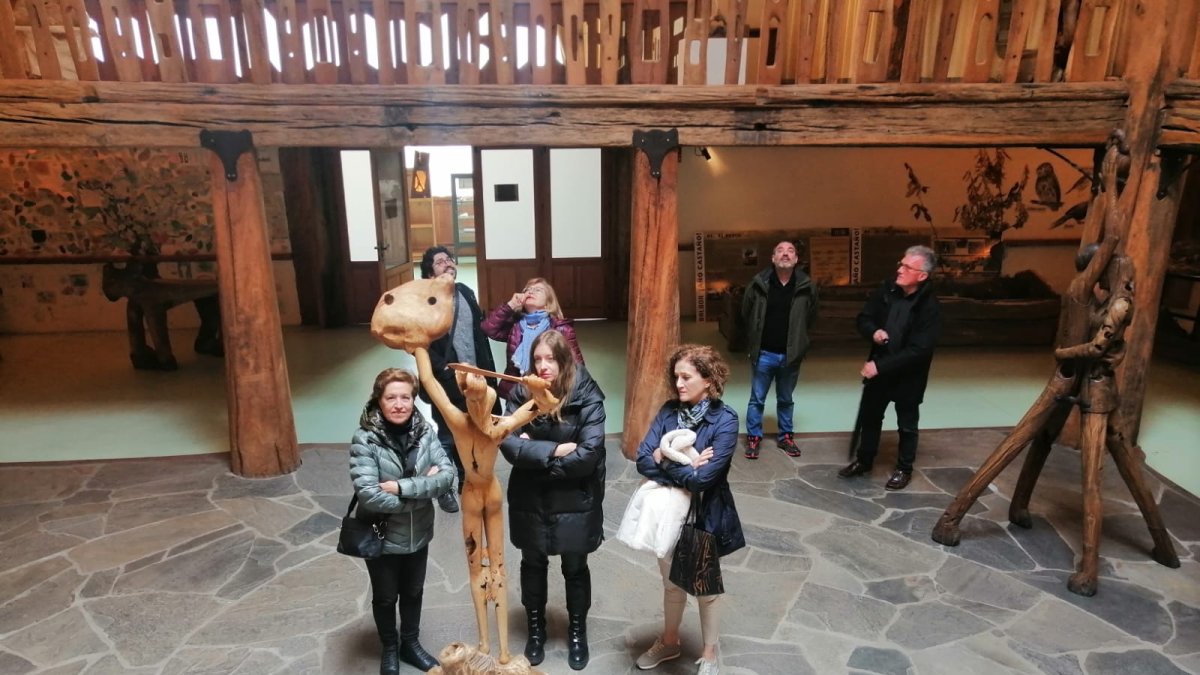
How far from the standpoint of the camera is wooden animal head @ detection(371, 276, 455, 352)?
8.70ft

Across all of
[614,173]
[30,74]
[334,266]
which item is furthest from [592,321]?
[30,74]

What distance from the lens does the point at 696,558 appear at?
3.13m

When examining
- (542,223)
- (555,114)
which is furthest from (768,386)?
(542,223)

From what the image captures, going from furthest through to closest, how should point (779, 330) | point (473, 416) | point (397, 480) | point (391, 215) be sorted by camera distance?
point (391, 215) < point (779, 330) < point (397, 480) < point (473, 416)

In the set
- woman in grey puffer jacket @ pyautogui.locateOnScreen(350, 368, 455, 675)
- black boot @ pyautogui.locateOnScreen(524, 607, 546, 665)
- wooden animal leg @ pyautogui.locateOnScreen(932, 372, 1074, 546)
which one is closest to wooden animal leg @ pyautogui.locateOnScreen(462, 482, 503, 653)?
woman in grey puffer jacket @ pyautogui.locateOnScreen(350, 368, 455, 675)

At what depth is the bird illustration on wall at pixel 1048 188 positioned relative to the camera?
10.5 m

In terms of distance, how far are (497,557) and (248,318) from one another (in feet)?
11.3

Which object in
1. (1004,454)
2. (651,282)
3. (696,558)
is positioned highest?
(651,282)

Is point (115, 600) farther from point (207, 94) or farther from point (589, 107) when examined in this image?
A: point (589, 107)

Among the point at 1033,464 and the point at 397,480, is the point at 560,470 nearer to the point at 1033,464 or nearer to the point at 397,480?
the point at 397,480

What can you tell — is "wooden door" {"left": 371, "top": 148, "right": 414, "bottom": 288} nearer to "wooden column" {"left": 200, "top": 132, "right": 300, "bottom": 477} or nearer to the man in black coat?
"wooden column" {"left": 200, "top": 132, "right": 300, "bottom": 477}

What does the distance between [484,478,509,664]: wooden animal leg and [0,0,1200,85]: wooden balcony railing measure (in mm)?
3551

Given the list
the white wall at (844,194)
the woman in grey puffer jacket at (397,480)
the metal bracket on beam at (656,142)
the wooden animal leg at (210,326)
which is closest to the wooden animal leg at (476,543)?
the woman in grey puffer jacket at (397,480)

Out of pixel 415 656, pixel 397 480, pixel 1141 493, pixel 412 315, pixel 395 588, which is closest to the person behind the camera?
pixel 412 315
